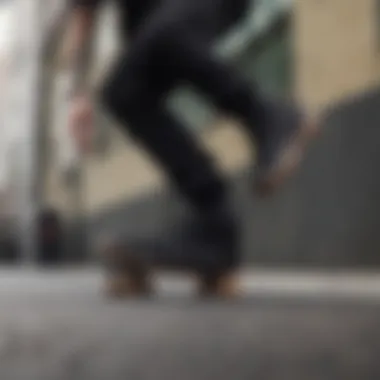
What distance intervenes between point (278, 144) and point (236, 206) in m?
0.65

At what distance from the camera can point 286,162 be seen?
981 mm

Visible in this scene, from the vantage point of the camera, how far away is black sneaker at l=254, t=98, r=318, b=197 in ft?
3.17

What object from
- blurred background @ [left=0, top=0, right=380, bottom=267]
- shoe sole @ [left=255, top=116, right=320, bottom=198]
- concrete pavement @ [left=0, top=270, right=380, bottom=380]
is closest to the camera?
concrete pavement @ [left=0, top=270, right=380, bottom=380]

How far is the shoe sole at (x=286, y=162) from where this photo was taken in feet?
3.16

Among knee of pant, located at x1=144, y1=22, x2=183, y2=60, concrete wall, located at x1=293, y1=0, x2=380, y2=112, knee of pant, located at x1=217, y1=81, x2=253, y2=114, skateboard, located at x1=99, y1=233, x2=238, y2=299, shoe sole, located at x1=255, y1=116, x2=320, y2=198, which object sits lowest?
skateboard, located at x1=99, y1=233, x2=238, y2=299

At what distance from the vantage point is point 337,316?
721 millimetres

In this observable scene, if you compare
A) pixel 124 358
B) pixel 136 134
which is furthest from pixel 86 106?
pixel 124 358

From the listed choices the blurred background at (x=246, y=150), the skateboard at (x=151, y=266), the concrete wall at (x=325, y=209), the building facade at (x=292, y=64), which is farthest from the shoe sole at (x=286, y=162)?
the concrete wall at (x=325, y=209)

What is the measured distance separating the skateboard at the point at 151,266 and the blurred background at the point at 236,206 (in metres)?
0.04

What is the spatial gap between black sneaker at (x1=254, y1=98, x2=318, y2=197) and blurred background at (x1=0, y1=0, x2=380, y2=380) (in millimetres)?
120

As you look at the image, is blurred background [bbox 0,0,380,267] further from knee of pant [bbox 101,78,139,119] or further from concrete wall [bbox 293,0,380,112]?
knee of pant [bbox 101,78,139,119]

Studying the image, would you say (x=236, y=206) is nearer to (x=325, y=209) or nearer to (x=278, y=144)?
(x=325, y=209)

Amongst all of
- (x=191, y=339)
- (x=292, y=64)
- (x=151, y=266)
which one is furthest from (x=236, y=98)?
(x=292, y=64)

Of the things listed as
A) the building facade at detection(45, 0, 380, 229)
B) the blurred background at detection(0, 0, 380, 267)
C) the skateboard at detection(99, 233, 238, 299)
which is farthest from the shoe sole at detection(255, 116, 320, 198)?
the building facade at detection(45, 0, 380, 229)
